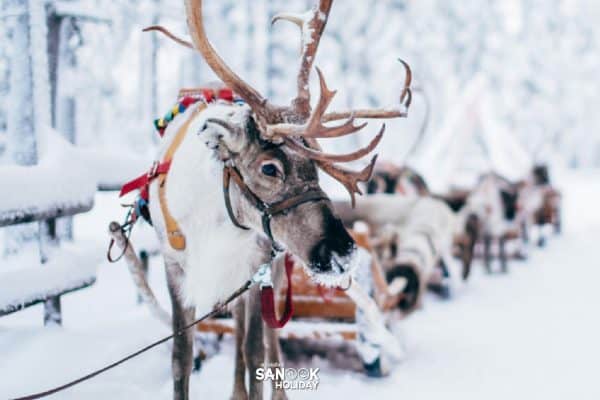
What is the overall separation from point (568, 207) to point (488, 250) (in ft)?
35.2

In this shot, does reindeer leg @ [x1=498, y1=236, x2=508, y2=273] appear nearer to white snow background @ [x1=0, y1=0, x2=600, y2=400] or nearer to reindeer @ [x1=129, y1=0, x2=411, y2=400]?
white snow background @ [x1=0, y1=0, x2=600, y2=400]

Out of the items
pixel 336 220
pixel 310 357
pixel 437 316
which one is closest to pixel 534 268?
pixel 437 316

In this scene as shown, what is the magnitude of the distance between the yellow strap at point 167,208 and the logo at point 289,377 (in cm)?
81

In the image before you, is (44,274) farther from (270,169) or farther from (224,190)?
(270,169)

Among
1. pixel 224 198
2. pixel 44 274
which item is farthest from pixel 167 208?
pixel 44 274

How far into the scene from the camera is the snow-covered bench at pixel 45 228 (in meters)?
3.26

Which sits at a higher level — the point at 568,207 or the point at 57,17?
the point at 57,17

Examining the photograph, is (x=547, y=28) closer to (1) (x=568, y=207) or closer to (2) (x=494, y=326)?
(1) (x=568, y=207)

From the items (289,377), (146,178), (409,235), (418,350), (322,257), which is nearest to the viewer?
(322,257)

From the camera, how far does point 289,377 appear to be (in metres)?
3.67

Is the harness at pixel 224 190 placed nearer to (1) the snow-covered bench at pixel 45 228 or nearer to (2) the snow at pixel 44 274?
(1) the snow-covered bench at pixel 45 228

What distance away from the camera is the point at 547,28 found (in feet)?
114

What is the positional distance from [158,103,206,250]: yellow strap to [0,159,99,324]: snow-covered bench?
87 cm

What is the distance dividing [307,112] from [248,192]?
44 cm
